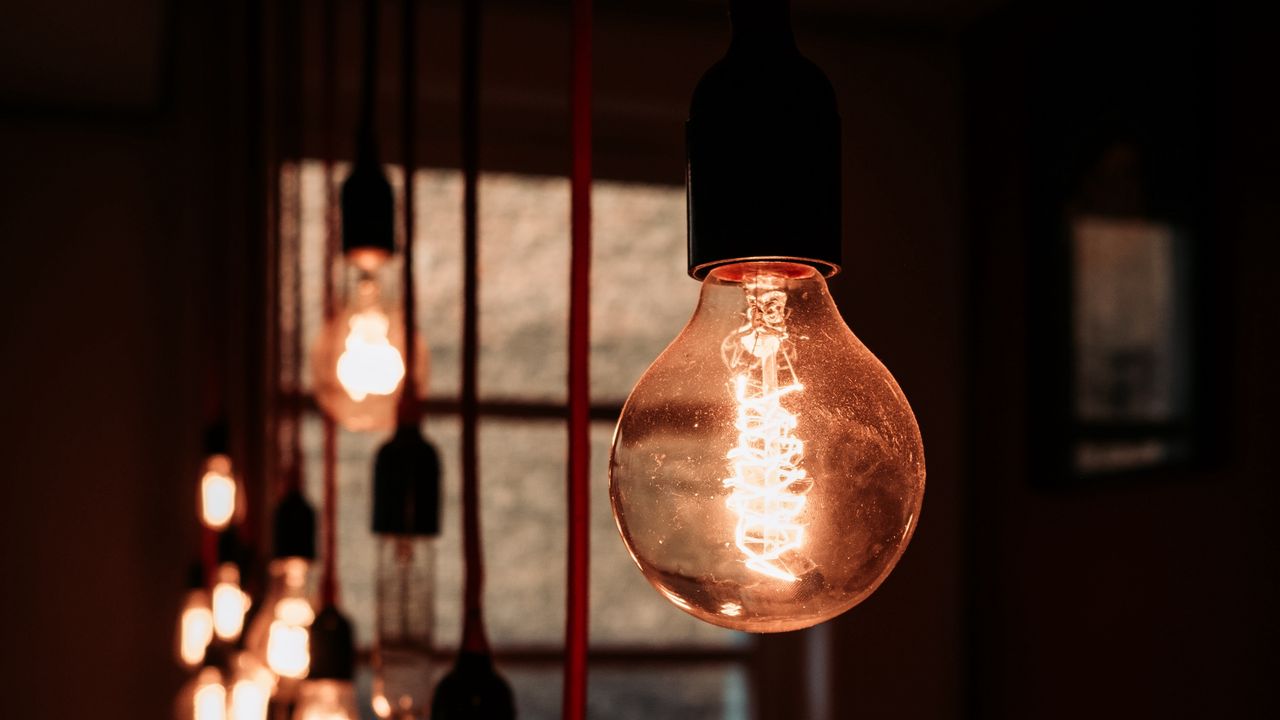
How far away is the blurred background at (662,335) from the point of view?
173cm

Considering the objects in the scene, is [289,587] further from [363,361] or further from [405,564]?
[405,564]

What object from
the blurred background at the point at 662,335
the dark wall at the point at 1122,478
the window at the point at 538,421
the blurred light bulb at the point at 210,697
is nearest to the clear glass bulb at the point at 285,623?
the blurred light bulb at the point at 210,697

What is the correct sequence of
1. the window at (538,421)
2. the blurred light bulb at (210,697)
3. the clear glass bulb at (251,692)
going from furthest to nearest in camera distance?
the window at (538,421), the blurred light bulb at (210,697), the clear glass bulb at (251,692)

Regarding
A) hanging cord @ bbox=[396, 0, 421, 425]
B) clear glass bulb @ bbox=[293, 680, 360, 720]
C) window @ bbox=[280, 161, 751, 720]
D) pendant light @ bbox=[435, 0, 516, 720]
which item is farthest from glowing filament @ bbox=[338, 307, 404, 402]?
window @ bbox=[280, 161, 751, 720]

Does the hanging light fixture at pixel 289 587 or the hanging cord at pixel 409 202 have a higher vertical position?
the hanging cord at pixel 409 202

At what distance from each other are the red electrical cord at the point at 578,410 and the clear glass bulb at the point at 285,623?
26.3 inches

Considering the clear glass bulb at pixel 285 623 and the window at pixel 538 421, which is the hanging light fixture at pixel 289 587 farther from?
the window at pixel 538 421

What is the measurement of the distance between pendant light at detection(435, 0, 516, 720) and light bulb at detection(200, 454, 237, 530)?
923 millimetres

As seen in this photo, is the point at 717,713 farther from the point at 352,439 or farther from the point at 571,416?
the point at 571,416

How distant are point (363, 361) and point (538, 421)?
1271 millimetres

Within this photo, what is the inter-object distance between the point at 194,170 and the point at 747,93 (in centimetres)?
185

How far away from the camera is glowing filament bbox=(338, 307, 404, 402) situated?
3.27 ft

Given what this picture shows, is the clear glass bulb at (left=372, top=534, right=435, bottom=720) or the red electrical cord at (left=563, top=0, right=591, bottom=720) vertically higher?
the red electrical cord at (left=563, top=0, right=591, bottom=720)

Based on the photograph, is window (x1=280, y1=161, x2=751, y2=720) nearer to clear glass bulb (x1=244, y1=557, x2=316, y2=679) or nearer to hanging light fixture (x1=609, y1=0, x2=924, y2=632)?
clear glass bulb (x1=244, y1=557, x2=316, y2=679)
